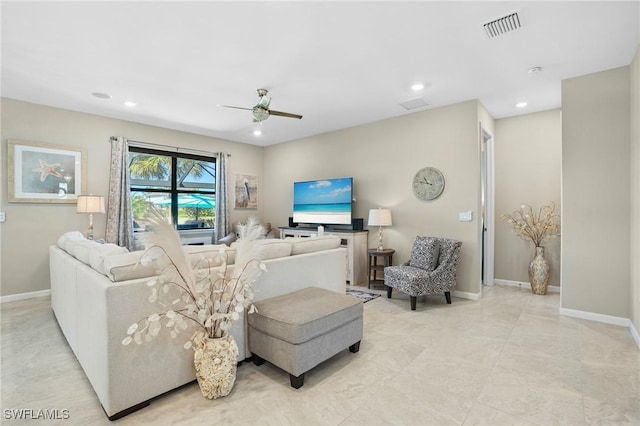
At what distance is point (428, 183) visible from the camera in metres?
4.45

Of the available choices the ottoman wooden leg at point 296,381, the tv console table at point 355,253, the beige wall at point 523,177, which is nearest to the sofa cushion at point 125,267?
the ottoman wooden leg at point 296,381

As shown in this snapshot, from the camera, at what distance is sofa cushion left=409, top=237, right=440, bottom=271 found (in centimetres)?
395

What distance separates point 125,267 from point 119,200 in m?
3.74

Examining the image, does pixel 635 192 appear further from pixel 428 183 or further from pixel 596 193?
pixel 428 183

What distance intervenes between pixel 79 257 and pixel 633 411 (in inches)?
156

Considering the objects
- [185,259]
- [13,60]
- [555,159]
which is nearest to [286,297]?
[185,259]

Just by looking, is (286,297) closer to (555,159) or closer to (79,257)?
(79,257)

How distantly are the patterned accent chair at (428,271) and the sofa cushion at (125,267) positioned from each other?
2.87 m

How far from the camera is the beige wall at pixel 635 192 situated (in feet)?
9.03

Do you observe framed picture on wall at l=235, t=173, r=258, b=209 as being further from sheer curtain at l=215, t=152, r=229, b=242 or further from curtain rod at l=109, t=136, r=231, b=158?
curtain rod at l=109, t=136, r=231, b=158

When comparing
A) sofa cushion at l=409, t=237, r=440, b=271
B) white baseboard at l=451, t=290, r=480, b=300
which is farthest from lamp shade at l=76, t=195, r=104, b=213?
white baseboard at l=451, t=290, r=480, b=300

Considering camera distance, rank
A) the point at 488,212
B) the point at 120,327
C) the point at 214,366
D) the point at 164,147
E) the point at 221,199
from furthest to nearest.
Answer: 1. the point at 221,199
2. the point at 164,147
3. the point at 488,212
4. the point at 214,366
5. the point at 120,327

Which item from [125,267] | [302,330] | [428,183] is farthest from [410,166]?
[125,267]

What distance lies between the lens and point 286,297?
249 cm
